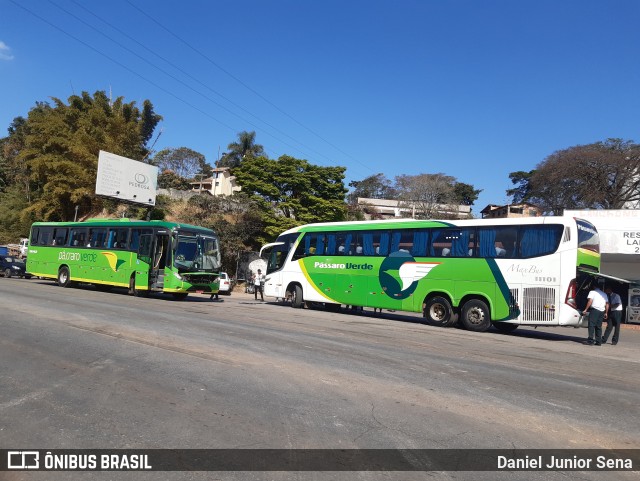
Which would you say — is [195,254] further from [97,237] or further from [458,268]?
[458,268]

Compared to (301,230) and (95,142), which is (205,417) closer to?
(301,230)

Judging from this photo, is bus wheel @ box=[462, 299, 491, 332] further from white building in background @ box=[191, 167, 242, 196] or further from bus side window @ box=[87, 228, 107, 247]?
white building in background @ box=[191, 167, 242, 196]

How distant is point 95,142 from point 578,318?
39.6 m

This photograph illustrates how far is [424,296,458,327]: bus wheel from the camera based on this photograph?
650 inches

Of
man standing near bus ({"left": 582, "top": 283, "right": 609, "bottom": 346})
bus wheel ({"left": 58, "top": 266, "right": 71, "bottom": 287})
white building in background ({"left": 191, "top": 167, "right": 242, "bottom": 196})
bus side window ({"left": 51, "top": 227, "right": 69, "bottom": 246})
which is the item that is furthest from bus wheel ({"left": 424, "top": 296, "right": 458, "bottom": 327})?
white building in background ({"left": 191, "top": 167, "right": 242, "bottom": 196})

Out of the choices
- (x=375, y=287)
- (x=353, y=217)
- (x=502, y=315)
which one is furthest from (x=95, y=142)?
(x=502, y=315)

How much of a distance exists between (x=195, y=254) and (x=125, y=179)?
68.5 feet

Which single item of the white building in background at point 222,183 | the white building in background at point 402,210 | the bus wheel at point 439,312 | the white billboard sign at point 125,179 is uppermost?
the white building in background at point 222,183

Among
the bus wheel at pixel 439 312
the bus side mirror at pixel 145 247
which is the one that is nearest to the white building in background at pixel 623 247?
the bus wheel at pixel 439 312

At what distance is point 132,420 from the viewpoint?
5121 millimetres

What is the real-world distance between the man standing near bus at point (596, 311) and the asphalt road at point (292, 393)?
1.66m

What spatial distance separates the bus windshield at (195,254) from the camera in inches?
794

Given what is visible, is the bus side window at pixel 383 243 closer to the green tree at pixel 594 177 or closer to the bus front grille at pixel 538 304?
the bus front grille at pixel 538 304

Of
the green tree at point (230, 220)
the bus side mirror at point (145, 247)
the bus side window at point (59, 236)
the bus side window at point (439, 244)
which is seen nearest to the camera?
the bus side window at point (439, 244)
